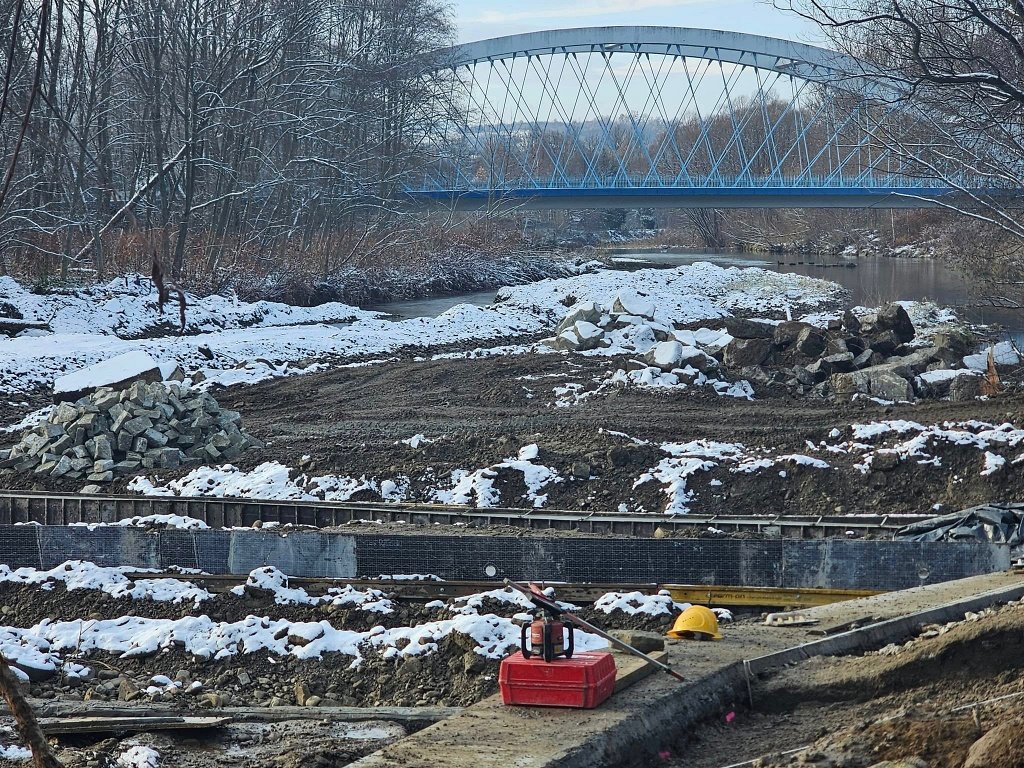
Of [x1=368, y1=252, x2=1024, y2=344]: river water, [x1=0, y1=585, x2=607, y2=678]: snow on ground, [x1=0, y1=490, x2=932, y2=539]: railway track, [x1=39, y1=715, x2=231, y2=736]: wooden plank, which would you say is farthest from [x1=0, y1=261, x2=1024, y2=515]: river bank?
[x1=39, y1=715, x2=231, y2=736]: wooden plank

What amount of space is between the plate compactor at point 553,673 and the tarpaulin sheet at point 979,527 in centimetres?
505

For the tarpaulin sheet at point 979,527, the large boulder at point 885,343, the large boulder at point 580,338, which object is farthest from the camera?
the large boulder at point 580,338

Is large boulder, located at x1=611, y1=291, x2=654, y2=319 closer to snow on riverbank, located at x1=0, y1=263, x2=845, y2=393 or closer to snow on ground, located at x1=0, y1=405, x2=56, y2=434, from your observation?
snow on riverbank, located at x1=0, y1=263, x2=845, y2=393

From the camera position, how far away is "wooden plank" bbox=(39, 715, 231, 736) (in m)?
6.29

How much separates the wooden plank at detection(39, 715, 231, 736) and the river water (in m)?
23.0

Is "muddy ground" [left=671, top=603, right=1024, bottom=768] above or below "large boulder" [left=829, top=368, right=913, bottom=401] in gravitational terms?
below

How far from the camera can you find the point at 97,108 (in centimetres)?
3322

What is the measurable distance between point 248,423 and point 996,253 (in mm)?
16609

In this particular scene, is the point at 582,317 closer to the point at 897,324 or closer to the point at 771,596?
the point at 897,324

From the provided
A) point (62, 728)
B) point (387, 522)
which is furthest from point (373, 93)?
point (62, 728)

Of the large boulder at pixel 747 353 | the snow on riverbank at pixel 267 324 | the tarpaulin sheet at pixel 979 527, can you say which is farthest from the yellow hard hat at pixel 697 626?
the snow on riverbank at pixel 267 324

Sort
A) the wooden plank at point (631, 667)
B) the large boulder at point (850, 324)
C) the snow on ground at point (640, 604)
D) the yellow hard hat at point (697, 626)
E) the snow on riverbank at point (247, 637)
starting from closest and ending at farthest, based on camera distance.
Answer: the wooden plank at point (631, 667) → the yellow hard hat at point (697, 626) → the snow on riverbank at point (247, 637) → the snow on ground at point (640, 604) → the large boulder at point (850, 324)

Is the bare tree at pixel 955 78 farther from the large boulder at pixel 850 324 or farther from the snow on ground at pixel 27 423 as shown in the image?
the snow on ground at pixel 27 423

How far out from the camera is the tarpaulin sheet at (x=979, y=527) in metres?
9.97
